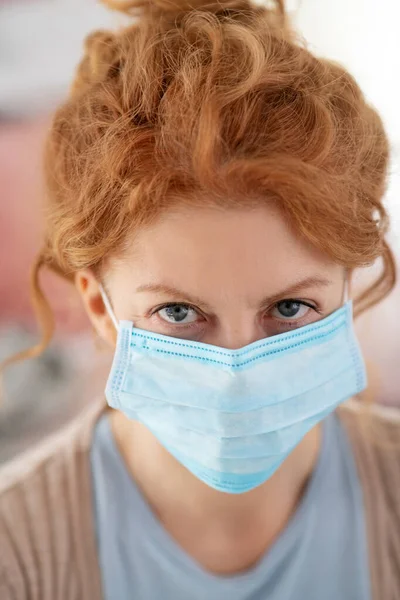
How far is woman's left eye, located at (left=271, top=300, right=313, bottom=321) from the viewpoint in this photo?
0.95 meters

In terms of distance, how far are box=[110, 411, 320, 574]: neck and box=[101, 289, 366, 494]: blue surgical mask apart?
0.17 meters

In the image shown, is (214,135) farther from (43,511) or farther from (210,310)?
(43,511)

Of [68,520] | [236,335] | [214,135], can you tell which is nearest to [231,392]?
[236,335]

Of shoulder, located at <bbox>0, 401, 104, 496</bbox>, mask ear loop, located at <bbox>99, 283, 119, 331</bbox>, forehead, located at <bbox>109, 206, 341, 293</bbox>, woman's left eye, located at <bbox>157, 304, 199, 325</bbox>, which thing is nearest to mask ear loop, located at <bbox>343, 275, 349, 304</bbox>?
forehead, located at <bbox>109, 206, 341, 293</bbox>

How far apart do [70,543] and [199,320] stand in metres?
0.50

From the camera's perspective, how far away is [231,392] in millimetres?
904

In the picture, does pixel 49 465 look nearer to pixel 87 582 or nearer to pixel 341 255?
pixel 87 582

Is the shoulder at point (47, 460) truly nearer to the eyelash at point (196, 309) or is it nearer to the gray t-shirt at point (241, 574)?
the gray t-shirt at point (241, 574)

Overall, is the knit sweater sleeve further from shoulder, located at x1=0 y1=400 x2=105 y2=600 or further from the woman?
shoulder, located at x1=0 y1=400 x2=105 y2=600

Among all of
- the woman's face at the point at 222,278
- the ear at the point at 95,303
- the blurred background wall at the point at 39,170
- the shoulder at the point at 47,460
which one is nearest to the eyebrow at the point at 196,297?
the woman's face at the point at 222,278

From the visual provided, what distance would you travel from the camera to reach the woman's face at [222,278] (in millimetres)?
848

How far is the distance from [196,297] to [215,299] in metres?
0.03

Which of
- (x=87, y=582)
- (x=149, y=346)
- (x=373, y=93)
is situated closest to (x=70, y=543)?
(x=87, y=582)

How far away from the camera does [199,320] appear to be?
94 cm
